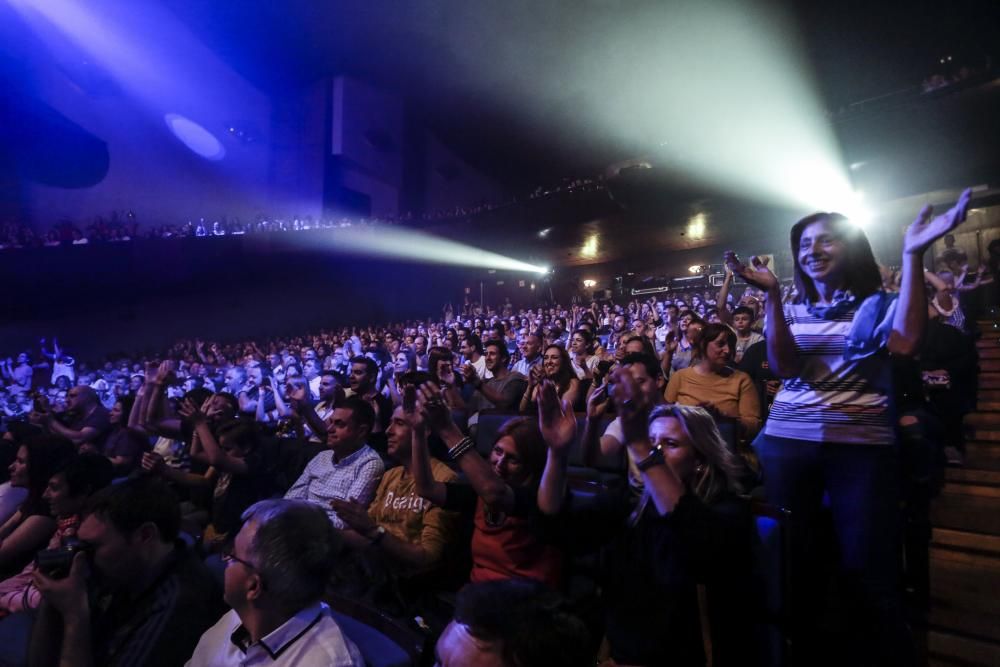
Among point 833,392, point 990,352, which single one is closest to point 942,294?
point 990,352

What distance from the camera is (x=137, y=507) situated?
65.5 inches

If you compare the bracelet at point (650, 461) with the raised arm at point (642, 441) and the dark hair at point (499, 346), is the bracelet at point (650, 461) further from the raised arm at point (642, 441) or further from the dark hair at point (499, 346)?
the dark hair at point (499, 346)

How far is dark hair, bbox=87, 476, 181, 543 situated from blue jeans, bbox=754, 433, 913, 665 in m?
1.83

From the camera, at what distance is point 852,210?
1027 cm

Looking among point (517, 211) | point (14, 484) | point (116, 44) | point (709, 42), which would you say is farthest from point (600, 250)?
point (116, 44)

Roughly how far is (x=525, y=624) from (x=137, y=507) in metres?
1.37

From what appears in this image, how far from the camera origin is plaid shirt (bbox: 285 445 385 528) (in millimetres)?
2461

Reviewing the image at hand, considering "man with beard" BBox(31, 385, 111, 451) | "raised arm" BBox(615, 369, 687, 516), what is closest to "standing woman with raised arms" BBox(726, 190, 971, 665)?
"raised arm" BBox(615, 369, 687, 516)

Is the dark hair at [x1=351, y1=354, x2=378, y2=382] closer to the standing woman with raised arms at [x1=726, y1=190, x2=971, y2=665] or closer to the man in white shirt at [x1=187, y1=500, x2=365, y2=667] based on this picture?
the man in white shirt at [x1=187, y1=500, x2=365, y2=667]

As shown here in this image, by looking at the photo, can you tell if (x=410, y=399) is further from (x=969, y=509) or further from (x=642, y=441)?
(x=969, y=509)

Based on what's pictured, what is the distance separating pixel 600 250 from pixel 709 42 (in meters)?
4.75

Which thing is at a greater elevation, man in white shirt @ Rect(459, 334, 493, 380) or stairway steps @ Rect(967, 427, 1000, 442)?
man in white shirt @ Rect(459, 334, 493, 380)

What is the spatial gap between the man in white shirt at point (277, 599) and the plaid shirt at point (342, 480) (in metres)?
0.99

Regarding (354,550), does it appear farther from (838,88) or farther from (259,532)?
(838,88)
